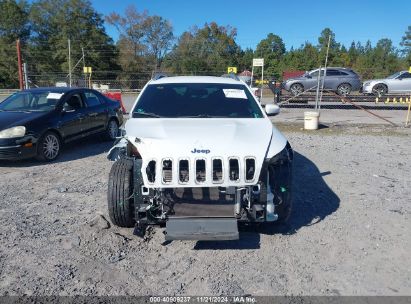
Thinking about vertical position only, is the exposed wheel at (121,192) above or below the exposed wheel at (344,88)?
below

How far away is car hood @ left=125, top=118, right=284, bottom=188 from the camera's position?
135 inches

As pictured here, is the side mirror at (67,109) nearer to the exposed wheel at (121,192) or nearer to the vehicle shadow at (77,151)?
the vehicle shadow at (77,151)

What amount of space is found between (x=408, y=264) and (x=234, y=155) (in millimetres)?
2027

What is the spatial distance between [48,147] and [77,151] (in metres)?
1.10

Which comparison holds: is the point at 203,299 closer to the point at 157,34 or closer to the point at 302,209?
the point at 302,209

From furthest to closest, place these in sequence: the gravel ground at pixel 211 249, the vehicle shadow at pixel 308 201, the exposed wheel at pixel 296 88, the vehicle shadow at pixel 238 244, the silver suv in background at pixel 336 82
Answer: the exposed wheel at pixel 296 88 < the silver suv in background at pixel 336 82 < the vehicle shadow at pixel 308 201 < the vehicle shadow at pixel 238 244 < the gravel ground at pixel 211 249

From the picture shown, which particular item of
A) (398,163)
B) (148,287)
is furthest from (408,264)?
(398,163)

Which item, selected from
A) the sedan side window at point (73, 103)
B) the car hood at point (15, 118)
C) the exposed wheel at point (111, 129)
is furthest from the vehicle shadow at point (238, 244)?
the exposed wheel at point (111, 129)

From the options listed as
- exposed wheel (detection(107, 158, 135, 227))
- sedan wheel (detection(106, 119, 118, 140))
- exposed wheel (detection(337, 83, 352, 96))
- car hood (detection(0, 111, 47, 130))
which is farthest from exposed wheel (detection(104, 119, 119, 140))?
exposed wheel (detection(337, 83, 352, 96))

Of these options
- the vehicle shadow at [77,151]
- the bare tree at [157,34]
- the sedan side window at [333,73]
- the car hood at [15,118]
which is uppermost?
the bare tree at [157,34]

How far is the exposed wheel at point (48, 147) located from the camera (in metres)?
7.08

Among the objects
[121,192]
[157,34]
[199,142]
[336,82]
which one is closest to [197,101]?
[199,142]

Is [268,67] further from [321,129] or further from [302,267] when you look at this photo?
[302,267]

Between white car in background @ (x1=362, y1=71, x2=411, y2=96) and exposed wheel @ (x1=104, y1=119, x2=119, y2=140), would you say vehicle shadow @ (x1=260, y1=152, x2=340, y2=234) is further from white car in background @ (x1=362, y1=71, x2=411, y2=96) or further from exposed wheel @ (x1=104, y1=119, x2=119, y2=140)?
white car in background @ (x1=362, y1=71, x2=411, y2=96)
